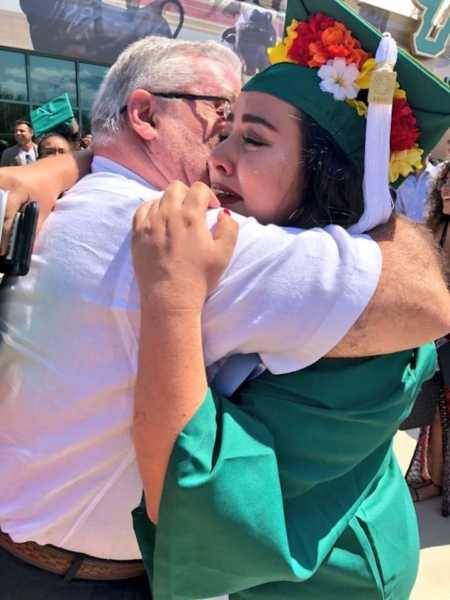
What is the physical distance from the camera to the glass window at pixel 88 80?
13.7 m

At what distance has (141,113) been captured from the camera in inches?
53.4

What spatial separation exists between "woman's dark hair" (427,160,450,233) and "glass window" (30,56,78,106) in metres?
11.6

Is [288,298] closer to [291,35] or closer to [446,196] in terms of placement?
[291,35]

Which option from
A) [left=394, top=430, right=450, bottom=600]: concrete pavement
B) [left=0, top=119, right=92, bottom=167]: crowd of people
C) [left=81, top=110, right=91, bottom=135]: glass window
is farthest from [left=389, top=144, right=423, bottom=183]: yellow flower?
[left=81, top=110, right=91, bottom=135]: glass window

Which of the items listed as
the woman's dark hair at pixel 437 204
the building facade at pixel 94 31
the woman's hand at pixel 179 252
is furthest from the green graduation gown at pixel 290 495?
the building facade at pixel 94 31

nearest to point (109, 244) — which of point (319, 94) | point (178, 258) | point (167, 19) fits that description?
point (178, 258)

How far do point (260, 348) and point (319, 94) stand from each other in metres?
0.56

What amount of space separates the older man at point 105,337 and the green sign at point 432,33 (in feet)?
52.7

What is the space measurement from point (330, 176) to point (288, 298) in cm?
40

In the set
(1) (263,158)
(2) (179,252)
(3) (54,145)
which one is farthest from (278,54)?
(3) (54,145)

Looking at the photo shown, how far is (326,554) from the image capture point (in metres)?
1.04

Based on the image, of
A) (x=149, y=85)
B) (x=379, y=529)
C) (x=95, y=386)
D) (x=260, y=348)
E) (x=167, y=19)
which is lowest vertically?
(x=167, y=19)

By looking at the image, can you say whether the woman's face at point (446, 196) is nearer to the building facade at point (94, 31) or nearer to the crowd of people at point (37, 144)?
the crowd of people at point (37, 144)

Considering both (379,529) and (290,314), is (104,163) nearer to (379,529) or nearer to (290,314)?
(290,314)
